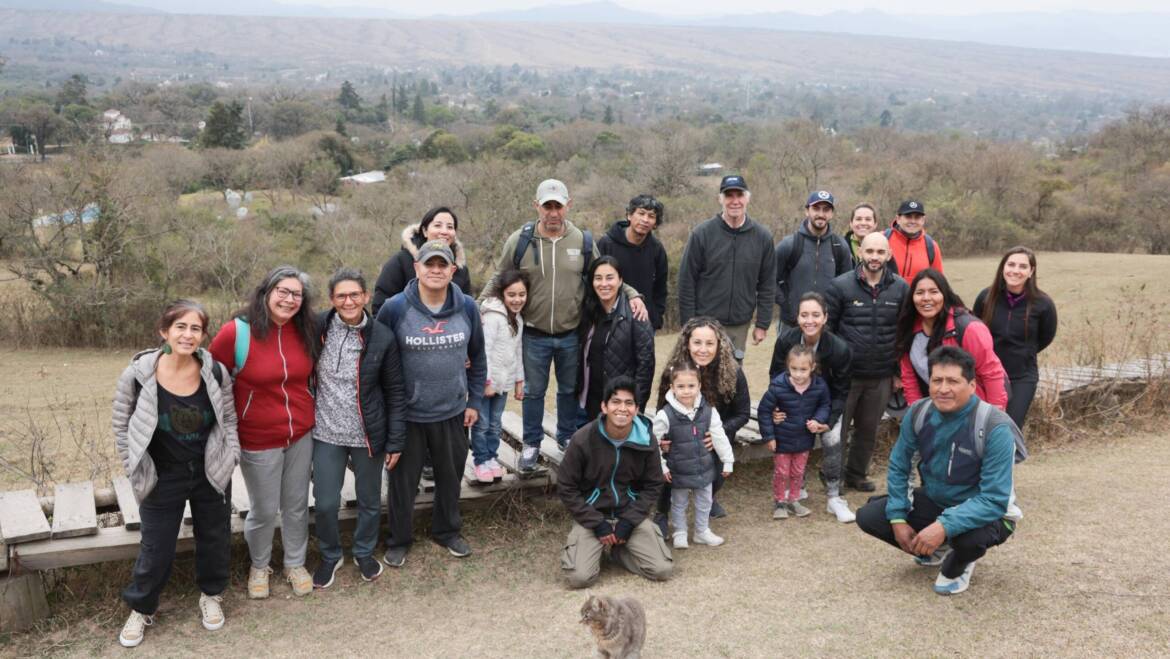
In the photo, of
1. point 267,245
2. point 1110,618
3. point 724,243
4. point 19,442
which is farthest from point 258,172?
point 1110,618

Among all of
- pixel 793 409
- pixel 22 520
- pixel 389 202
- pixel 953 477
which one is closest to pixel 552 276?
pixel 793 409

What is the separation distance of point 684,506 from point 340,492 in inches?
83.8

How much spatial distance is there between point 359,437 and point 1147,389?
770 centimetres

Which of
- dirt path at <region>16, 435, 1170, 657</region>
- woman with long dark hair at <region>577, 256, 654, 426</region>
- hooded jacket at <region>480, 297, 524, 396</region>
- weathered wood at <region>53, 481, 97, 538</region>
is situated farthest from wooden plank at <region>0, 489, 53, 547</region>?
woman with long dark hair at <region>577, 256, 654, 426</region>

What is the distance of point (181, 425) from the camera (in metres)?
4.18

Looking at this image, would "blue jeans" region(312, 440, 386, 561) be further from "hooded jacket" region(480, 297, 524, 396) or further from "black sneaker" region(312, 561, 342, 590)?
"hooded jacket" region(480, 297, 524, 396)

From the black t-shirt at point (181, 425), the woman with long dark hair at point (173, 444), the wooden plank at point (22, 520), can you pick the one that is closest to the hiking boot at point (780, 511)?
the woman with long dark hair at point (173, 444)

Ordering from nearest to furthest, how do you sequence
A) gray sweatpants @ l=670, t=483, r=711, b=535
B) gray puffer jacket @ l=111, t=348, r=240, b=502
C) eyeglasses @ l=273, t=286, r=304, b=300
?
gray puffer jacket @ l=111, t=348, r=240, b=502, eyeglasses @ l=273, t=286, r=304, b=300, gray sweatpants @ l=670, t=483, r=711, b=535

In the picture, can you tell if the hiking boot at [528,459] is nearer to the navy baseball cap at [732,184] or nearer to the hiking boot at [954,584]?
the navy baseball cap at [732,184]

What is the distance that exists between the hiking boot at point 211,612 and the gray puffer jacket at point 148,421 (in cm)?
72

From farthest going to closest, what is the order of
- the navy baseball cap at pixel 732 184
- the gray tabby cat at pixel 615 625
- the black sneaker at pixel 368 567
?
the navy baseball cap at pixel 732 184 < the black sneaker at pixel 368 567 < the gray tabby cat at pixel 615 625

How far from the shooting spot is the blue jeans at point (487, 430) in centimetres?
582

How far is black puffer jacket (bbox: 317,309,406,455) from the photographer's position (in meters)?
4.69

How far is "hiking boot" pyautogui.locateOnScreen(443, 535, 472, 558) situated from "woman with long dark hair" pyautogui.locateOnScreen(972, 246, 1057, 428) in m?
3.84
